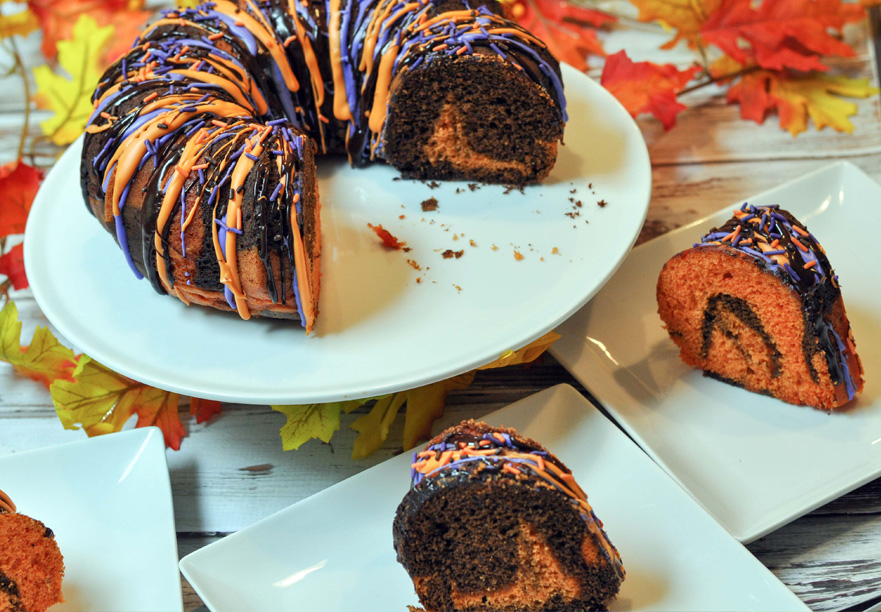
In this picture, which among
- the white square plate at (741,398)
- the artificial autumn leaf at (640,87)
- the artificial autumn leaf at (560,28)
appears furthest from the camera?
the artificial autumn leaf at (560,28)

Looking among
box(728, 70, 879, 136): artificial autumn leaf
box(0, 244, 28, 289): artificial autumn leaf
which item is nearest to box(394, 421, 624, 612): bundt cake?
box(0, 244, 28, 289): artificial autumn leaf

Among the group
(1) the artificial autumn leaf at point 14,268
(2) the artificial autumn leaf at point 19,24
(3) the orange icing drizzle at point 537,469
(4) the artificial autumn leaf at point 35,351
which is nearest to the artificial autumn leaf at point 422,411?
(3) the orange icing drizzle at point 537,469

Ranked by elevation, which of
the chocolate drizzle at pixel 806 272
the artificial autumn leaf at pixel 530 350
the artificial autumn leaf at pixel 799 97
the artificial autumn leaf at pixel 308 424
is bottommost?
the artificial autumn leaf at pixel 308 424

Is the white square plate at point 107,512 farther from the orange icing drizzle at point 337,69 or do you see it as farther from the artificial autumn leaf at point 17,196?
the orange icing drizzle at point 337,69

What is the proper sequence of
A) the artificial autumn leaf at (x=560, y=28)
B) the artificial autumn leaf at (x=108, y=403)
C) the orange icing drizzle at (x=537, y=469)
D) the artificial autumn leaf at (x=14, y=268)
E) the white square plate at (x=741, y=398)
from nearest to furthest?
the orange icing drizzle at (x=537, y=469)
the white square plate at (x=741, y=398)
the artificial autumn leaf at (x=108, y=403)
the artificial autumn leaf at (x=14, y=268)
the artificial autumn leaf at (x=560, y=28)

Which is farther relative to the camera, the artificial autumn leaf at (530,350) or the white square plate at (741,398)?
the artificial autumn leaf at (530,350)

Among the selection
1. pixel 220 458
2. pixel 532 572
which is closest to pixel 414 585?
pixel 532 572

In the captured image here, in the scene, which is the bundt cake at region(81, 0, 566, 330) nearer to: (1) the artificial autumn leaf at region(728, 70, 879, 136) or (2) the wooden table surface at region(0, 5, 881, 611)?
(2) the wooden table surface at region(0, 5, 881, 611)
